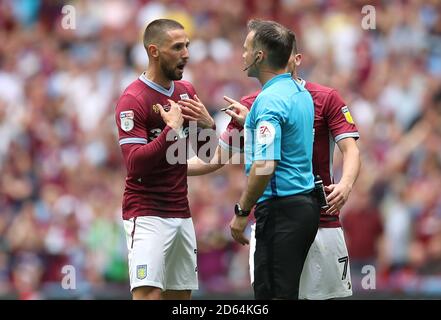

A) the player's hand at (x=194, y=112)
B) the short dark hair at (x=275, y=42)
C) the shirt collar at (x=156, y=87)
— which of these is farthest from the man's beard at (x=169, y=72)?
the short dark hair at (x=275, y=42)

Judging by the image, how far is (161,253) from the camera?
8.77 meters

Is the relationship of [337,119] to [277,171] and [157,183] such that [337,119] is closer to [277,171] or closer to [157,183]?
[277,171]

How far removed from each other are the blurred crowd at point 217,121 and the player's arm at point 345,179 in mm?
4682

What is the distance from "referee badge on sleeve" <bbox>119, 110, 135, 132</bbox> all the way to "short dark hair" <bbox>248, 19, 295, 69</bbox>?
1224 millimetres

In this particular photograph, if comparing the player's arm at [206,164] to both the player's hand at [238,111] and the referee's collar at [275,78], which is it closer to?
the player's hand at [238,111]

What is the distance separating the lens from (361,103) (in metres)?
15.0

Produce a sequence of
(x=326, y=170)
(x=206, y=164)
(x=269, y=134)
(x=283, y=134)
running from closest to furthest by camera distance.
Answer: (x=269, y=134) < (x=283, y=134) < (x=326, y=170) < (x=206, y=164)

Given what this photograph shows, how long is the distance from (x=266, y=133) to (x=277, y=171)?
383 mm

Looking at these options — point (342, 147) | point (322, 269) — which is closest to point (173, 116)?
point (342, 147)

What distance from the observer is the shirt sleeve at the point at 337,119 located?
8.43 meters

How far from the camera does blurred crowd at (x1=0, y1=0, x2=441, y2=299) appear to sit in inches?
534

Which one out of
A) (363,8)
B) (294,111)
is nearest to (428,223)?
(363,8)

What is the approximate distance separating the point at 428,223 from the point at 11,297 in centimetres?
507

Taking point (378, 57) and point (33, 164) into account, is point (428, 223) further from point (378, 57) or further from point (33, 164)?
point (33, 164)
